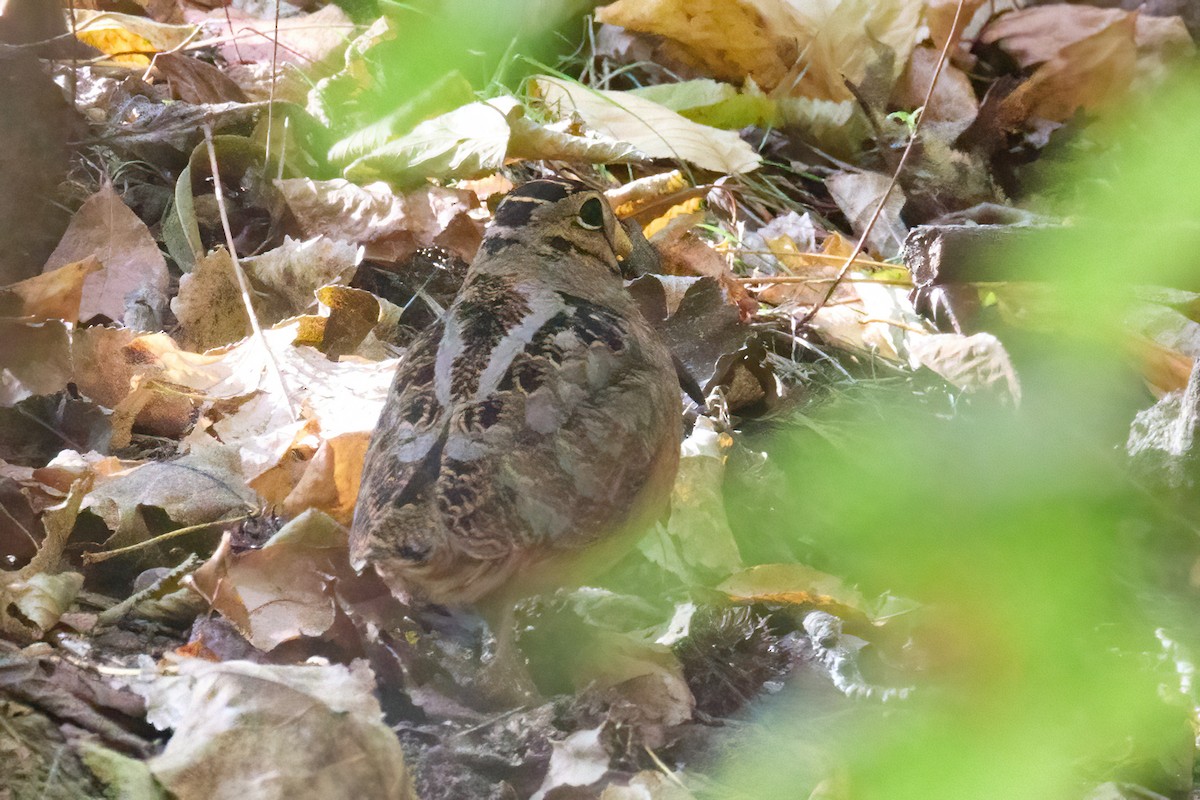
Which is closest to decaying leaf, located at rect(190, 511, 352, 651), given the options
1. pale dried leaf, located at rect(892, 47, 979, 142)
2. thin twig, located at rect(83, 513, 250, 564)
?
thin twig, located at rect(83, 513, 250, 564)

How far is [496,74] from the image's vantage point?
14.7 ft

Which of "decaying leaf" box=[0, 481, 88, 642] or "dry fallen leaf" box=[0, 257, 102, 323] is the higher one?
"dry fallen leaf" box=[0, 257, 102, 323]

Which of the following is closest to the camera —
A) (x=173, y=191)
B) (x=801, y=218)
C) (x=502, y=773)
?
(x=502, y=773)

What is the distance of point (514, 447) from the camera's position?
2.00m

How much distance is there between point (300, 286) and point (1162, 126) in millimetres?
3623

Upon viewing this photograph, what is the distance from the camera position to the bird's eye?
273 cm

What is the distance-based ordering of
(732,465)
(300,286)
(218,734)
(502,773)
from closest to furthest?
(218,734) → (502,773) → (732,465) → (300,286)

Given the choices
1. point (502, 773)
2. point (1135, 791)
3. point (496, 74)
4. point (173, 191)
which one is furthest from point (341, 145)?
point (1135, 791)

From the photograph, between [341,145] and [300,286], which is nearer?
[300,286]

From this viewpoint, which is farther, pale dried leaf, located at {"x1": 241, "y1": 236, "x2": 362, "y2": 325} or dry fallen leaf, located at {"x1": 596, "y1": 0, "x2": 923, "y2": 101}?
dry fallen leaf, located at {"x1": 596, "y1": 0, "x2": 923, "y2": 101}

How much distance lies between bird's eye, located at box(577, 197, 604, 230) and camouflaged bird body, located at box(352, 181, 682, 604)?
0.99 feet

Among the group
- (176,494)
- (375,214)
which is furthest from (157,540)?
(375,214)

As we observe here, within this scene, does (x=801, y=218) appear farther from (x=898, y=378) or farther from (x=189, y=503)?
(x=189, y=503)

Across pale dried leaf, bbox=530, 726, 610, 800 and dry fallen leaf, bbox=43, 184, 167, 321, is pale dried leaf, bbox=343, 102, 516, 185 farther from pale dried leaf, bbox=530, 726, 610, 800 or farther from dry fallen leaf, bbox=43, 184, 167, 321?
pale dried leaf, bbox=530, 726, 610, 800
